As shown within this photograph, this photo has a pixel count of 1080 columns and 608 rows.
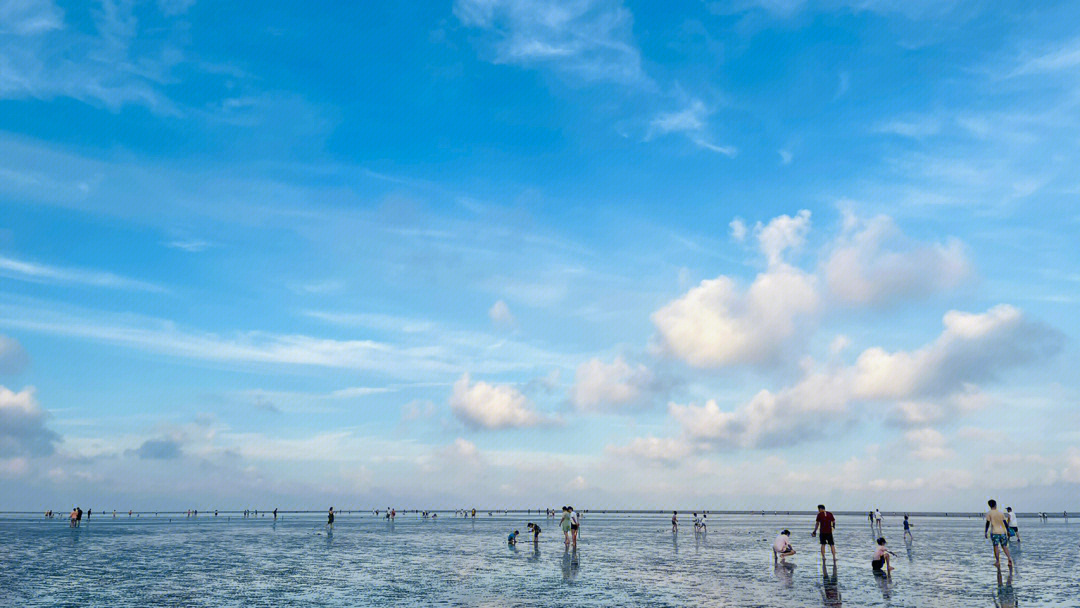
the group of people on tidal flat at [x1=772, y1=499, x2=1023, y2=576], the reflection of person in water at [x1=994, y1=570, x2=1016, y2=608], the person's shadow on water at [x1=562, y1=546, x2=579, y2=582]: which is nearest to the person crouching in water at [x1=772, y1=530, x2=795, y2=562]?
the group of people on tidal flat at [x1=772, y1=499, x2=1023, y2=576]

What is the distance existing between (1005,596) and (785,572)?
883 centimetres

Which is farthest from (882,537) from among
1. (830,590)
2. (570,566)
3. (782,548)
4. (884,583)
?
(570,566)

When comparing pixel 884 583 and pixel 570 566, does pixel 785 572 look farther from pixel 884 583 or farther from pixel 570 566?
pixel 570 566

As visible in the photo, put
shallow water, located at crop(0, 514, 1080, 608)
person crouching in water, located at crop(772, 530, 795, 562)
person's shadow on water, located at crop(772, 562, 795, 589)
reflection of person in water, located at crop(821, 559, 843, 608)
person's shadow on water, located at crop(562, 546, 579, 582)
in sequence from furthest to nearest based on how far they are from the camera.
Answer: person crouching in water, located at crop(772, 530, 795, 562), person's shadow on water, located at crop(562, 546, 579, 582), person's shadow on water, located at crop(772, 562, 795, 589), shallow water, located at crop(0, 514, 1080, 608), reflection of person in water, located at crop(821, 559, 843, 608)

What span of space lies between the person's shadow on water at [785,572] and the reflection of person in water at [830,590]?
1171mm

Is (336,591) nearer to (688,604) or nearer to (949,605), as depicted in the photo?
(688,604)

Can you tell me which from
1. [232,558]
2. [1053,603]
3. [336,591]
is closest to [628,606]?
[336,591]

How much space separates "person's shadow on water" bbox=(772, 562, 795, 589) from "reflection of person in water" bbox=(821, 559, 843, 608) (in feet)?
3.84

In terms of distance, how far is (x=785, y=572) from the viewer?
28.4 metres

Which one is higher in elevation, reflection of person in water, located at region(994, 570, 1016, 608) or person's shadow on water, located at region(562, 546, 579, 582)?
reflection of person in water, located at region(994, 570, 1016, 608)

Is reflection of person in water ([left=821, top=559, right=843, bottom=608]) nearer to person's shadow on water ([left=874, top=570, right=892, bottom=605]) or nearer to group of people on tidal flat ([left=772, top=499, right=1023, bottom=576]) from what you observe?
group of people on tidal flat ([left=772, top=499, right=1023, bottom=576])

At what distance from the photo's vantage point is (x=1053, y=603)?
761 inches

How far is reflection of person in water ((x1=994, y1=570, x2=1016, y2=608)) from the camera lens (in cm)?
1933

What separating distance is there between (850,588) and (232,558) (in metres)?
31.3
